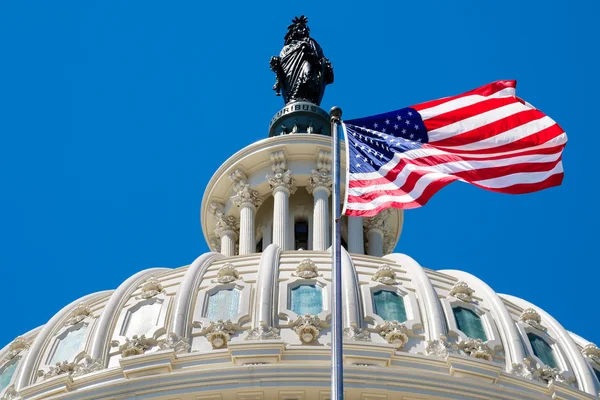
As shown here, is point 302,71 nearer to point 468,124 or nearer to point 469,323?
point 469,323

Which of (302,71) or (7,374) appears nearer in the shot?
(7,374)

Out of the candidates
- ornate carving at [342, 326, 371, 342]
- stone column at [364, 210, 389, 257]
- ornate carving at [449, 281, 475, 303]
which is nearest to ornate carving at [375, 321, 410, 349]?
ornate carving at [342, 326, 371, 342]

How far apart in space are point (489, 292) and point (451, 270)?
3819 millimetres

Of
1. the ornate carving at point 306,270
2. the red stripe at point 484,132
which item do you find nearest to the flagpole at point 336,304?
the red stripe at point 484,132

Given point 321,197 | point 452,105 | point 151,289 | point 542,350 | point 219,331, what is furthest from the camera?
point 321,197

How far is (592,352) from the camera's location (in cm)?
4984

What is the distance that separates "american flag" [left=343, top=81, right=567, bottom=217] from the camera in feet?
115

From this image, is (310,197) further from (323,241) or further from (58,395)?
(58,395)

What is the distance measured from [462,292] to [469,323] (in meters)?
1.87

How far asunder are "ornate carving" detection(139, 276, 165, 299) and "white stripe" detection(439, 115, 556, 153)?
1531cm

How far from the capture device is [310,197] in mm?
60938

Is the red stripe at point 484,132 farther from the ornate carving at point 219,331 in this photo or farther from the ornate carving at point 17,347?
the ornate carving at point 17,347

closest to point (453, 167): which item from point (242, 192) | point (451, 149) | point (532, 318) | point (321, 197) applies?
point (451, 149)

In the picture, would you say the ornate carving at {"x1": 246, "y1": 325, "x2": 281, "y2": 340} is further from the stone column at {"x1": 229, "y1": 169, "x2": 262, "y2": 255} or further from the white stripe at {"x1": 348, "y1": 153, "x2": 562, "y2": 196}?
the stone column at {"x1": 229, "y1": 169, "x2": 262, "y2": 255}
